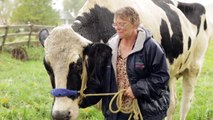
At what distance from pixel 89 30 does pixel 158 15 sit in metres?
1.53

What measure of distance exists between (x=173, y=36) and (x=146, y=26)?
820 millimetres

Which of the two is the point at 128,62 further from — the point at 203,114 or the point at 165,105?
the point at 203,114

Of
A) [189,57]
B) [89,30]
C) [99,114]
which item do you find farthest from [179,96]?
[89,30]

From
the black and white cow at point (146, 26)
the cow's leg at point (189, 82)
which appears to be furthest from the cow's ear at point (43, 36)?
the cow's leg at point (189, 82)

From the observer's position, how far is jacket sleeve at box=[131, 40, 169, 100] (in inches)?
113

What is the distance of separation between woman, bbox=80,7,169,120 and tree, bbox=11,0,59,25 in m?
26.9

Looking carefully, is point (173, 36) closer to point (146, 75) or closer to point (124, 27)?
point (146, 75)

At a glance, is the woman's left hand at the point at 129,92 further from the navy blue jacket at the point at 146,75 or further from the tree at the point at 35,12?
the tree at the point at 35,12

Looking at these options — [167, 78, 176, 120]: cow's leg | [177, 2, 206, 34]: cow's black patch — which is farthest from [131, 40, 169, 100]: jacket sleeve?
[177, 2, 206, 34]: cow's black patch

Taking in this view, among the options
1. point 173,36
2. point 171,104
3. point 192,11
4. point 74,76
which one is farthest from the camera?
point 192,11

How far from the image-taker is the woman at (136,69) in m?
2.88

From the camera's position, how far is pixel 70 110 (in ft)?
9.80

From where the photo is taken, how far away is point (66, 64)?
3.02 meters

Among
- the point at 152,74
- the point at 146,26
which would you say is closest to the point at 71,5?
the point at 146,26
